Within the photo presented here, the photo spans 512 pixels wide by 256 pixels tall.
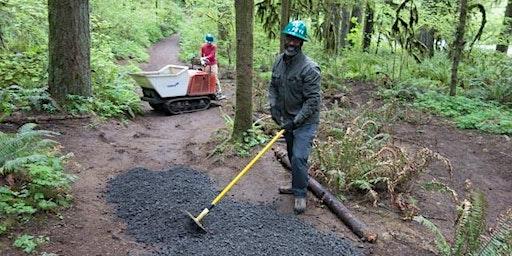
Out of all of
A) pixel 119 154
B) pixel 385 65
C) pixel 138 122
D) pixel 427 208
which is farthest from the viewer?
pixel 385 65

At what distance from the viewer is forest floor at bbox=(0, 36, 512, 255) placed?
4.68 m

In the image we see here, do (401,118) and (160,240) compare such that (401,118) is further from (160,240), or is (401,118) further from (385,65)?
(160,240)

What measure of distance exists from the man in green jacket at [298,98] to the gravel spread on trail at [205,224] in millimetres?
537

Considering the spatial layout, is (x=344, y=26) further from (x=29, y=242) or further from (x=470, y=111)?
(x=29, y=242)

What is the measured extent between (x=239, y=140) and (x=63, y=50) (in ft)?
13.7

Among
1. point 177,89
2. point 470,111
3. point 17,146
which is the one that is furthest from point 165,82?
point 470,111

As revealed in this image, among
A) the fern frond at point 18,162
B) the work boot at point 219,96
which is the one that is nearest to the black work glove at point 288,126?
the fern frond at point 18,162

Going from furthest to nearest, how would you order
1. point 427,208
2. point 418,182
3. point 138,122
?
point 138,122
point 418,182
point 427,208

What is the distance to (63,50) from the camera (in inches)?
348

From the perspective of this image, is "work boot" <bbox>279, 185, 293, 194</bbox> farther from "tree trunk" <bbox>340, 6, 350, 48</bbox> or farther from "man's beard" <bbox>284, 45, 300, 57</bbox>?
"tree trunk" <bbox>340, 6, 350, 48</bbox>

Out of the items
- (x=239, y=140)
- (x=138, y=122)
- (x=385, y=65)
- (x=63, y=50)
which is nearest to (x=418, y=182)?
(x=239, y=140)

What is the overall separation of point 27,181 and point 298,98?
11.2 feet

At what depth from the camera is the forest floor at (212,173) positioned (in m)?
4.68

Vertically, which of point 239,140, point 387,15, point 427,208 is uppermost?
point 387,15
